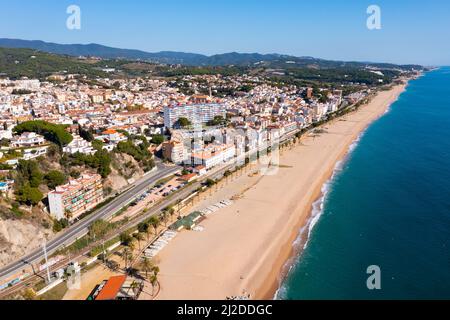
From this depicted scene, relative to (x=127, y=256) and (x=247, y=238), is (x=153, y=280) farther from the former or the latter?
(x=247, y=238)

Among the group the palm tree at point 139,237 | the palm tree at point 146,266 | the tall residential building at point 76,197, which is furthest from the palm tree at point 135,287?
the tall residential building at point 76,197

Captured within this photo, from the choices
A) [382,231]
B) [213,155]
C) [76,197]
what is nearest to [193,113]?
[213,155]

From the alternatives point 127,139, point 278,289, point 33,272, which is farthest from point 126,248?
point 127,139

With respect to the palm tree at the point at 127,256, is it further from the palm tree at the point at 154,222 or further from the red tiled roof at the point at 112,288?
the palm tree at the point at 154,222

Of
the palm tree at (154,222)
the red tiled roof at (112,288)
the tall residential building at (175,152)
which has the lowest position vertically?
the red tiled roof at (112,288)

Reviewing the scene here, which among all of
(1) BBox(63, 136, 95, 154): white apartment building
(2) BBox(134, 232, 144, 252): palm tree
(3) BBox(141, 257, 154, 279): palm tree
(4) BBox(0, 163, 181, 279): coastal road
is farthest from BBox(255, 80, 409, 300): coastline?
(1) BBox(63, 136, 95, 154): white apartment building

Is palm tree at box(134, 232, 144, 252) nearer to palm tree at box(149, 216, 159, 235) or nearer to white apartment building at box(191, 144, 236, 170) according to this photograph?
palm tree at box(149, 216, 159, 235)
